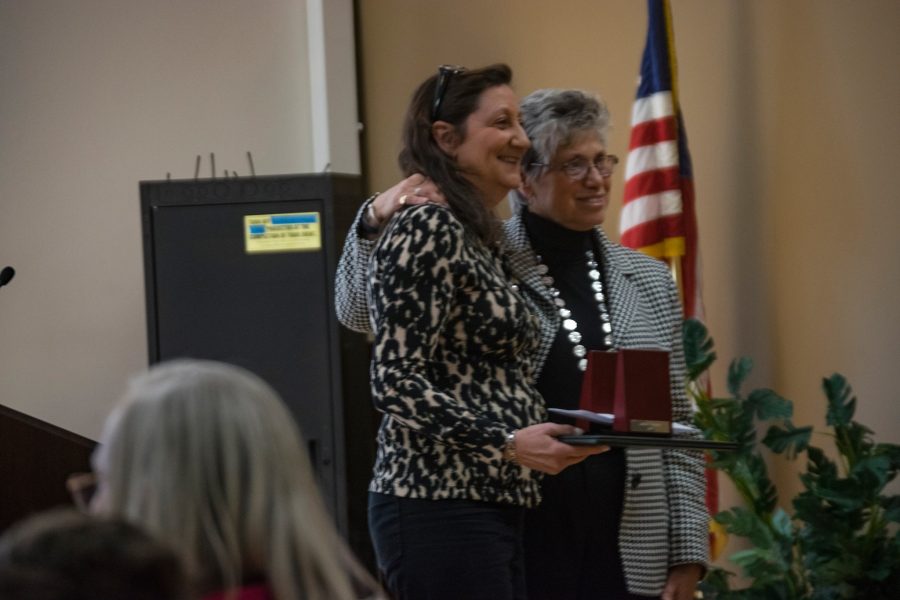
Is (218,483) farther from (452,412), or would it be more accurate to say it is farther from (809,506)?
(809,506)

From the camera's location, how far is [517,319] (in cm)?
217

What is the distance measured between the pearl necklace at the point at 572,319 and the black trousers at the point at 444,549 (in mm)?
429

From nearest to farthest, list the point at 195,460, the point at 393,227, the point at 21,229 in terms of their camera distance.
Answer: the point at 195,460 < the point at 393,227 < the point at 21,229

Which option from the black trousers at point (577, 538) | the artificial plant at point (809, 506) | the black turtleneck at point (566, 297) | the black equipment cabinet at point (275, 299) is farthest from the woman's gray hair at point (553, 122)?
the black equipment cabinet at point (275, 299)

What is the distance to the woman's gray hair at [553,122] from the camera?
2662mm

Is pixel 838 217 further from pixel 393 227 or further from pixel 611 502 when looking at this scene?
pixel 393 227

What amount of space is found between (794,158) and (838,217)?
0.22 metres

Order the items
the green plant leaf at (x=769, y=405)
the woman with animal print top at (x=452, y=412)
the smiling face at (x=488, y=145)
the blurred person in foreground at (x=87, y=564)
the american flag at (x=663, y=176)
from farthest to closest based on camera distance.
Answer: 1. the american flag at (x=663, y=176)
2. the green plant leaf at (x=769, y=405)
3. the smiling face at (x=488, y=145)
4. the woman with animal print top at (x=452, y=412)
5. the blurred person in foreground at (x=87, y=564)

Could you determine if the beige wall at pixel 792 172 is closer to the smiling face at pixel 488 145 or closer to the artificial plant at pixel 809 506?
the artificial plant at pixel 809 506

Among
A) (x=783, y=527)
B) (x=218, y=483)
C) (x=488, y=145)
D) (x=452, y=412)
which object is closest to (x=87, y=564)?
(x=218, y=483)

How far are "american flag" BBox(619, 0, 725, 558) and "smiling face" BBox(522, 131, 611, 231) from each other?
1036 millimetres

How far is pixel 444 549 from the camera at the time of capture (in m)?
2.10

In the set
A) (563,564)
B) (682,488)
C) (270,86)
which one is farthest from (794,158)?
(270,86)

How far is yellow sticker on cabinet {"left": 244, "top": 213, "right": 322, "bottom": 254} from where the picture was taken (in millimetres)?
4395
